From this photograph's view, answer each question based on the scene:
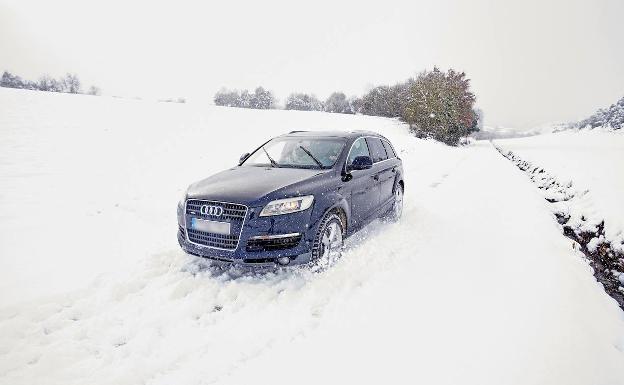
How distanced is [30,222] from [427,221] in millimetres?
7117

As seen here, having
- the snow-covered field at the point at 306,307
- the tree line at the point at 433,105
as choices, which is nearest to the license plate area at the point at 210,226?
the snow-covered field at the point at 306,307

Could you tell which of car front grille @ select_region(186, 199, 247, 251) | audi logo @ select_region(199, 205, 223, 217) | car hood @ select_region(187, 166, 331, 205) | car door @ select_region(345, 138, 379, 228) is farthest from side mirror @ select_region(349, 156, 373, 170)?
audi logo @ select_region(199, 205, 223, 217)

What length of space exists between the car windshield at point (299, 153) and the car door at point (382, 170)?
0.98 metres

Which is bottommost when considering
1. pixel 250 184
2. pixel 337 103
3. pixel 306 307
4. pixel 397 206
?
pixel 306 307

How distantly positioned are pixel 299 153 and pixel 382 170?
5.68 ft

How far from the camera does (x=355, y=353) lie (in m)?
3.15

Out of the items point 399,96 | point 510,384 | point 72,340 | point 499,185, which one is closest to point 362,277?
point 510,384

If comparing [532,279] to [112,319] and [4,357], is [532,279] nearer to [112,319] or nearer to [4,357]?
[112,319]

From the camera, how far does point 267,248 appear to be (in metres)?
4.18

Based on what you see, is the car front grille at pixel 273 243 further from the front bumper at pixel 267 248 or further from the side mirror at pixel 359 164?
the side mirror at pixel 359 164

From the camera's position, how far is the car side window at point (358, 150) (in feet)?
18.4

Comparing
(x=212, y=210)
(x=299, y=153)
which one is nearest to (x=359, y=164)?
(x=299, y=153)

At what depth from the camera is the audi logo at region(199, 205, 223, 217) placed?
4.21 metres

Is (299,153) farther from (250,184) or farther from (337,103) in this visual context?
(337,103)
